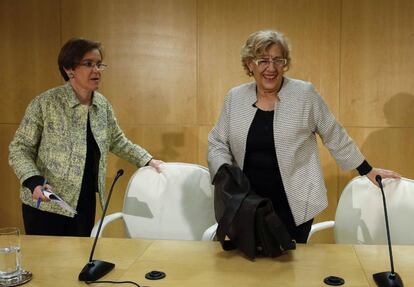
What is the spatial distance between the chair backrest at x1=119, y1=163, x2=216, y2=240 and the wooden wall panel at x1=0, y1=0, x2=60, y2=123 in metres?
1.78

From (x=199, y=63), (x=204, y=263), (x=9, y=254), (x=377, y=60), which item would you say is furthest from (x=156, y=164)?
(x=377, y=60)

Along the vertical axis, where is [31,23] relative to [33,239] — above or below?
above

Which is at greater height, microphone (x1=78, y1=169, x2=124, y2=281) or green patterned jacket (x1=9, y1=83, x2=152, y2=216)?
green patterned jacket (x1=9, y1=83, x2=152, y2=216)

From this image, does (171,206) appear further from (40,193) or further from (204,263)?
(204,263)

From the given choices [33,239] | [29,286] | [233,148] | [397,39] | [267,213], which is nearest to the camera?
[29,286]

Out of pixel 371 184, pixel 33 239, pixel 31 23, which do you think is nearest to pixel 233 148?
pixel 371 184

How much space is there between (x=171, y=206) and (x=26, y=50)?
2.17 metres

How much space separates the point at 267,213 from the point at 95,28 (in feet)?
8.54

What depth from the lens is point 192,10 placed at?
146 inches

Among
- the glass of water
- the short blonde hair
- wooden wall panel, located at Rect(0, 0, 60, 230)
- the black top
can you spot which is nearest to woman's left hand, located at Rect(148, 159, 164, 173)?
the black top

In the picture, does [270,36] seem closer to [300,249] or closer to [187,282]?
[300,249]

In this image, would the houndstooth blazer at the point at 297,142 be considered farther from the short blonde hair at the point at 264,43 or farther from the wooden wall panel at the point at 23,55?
the wooden wall panel at the point at 23,55

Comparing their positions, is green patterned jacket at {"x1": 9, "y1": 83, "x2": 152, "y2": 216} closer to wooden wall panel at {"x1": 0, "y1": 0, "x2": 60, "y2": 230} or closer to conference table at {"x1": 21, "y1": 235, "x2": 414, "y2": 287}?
conference table at {"x1": 21, "y1": 235, "x2": 414, "y2": 287}

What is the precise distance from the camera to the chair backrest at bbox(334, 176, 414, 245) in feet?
7.47
